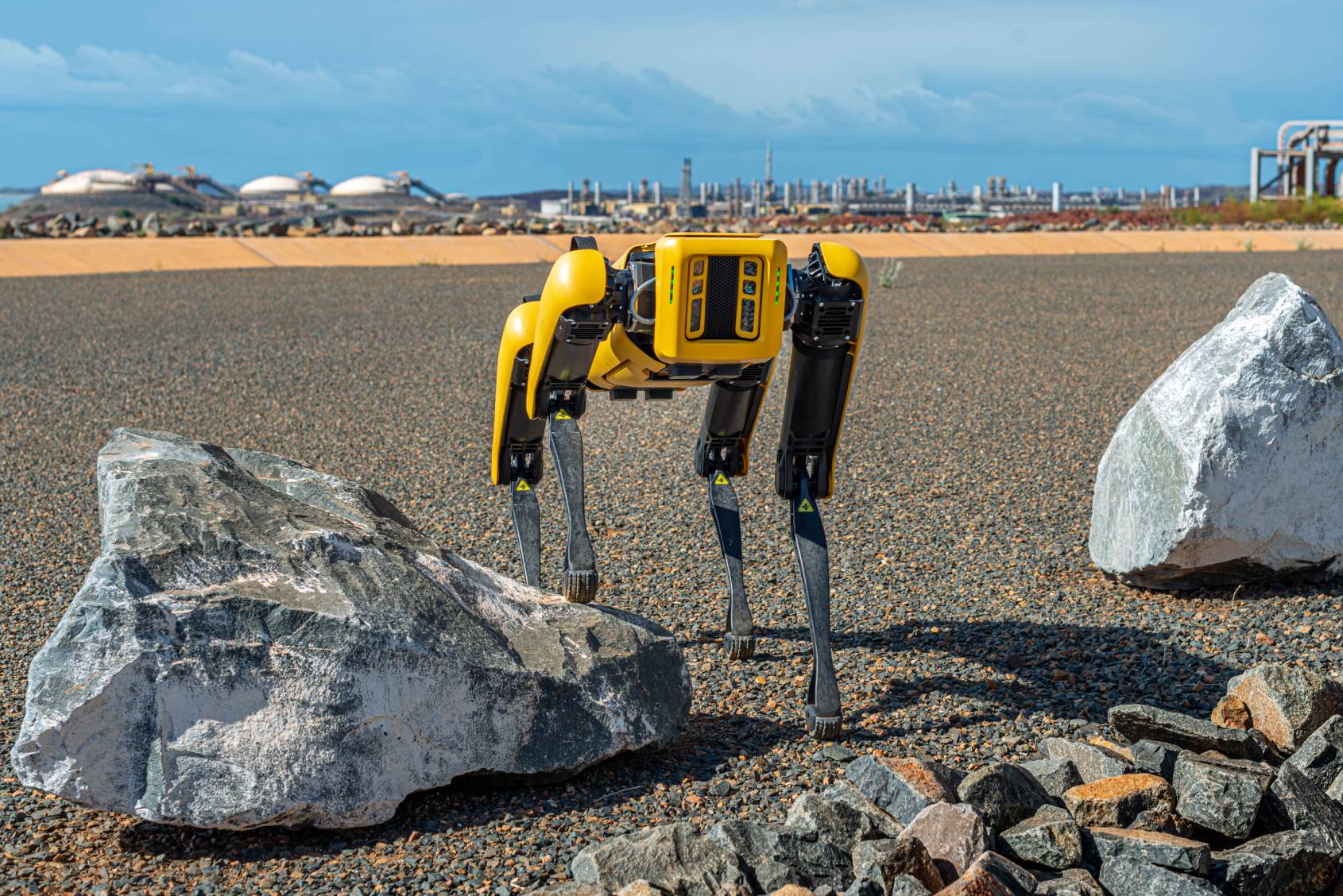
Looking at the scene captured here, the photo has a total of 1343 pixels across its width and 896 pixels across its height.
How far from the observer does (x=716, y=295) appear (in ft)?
12.1

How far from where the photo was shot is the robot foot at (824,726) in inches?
164

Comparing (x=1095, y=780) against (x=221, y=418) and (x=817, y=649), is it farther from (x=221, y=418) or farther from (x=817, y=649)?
(x=221, y=418)

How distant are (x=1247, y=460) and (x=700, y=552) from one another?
2574 millimetres

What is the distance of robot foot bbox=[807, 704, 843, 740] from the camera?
4172mm

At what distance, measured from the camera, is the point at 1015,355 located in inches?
508

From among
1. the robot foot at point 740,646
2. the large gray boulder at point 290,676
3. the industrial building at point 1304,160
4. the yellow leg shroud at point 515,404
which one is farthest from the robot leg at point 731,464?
the industrial building at point 1304,160

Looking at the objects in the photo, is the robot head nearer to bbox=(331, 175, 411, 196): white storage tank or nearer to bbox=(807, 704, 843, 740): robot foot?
bbox=(807, 704, 843, 740): robot foot

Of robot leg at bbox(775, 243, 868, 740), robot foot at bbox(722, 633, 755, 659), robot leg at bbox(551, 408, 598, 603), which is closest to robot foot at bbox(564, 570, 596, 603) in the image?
robot leg at bbox(551, 408, 598, 603)

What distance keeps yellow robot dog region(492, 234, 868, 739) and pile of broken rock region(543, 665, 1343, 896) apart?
69 cm

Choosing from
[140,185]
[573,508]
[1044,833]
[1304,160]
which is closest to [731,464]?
[573,508]

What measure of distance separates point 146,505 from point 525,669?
122 cm

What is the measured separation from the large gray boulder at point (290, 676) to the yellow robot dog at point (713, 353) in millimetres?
596

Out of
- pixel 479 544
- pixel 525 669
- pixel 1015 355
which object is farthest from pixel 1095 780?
pixel 1015 355

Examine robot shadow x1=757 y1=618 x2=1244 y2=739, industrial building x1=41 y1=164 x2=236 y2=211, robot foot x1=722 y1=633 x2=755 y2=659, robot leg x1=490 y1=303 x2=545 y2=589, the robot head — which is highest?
industrial building x1=41 y1=164 x2=236 y2=211
